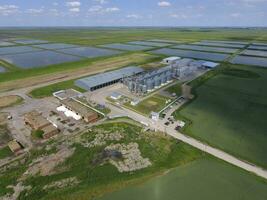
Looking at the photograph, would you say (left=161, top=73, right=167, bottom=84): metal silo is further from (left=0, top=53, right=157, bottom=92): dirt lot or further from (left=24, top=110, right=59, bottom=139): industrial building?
(left=24, top=110, right=59, bottom=139): industrial building

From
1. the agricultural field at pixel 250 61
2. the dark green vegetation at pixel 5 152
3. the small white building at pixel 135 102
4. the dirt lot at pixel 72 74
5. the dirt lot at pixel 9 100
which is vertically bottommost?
the agricultural field at pixel 250 61

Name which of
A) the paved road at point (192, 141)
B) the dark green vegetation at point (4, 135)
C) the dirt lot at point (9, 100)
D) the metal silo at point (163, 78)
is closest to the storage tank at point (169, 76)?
the metal silo at point (163, 78)

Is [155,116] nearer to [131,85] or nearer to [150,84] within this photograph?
[131,85]

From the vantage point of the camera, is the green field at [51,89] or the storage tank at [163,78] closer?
the green field at [51,89]

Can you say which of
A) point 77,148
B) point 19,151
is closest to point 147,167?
point 77,148

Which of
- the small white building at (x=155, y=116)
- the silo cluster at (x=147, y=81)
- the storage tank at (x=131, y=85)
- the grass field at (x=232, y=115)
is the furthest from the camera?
the storage tank at (x=131, y=85)

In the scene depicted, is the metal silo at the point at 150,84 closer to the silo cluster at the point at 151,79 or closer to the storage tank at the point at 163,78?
the silo cluster at the point at 151,79
